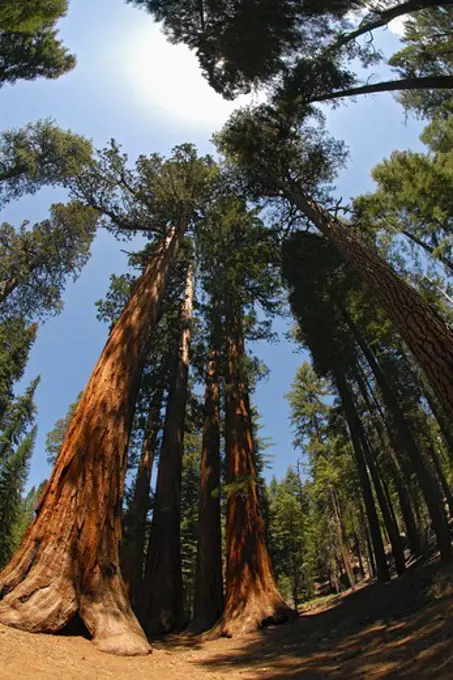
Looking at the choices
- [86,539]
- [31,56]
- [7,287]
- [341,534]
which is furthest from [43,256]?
[341,534]

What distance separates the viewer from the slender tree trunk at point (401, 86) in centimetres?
599

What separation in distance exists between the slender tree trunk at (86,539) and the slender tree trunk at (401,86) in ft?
22.0

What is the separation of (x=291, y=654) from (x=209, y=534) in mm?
4334

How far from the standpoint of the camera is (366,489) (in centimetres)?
1092

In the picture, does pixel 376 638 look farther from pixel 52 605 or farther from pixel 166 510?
pixel 166 510

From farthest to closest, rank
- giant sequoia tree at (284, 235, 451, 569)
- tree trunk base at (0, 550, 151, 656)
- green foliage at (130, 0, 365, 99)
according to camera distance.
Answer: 1. giant sequoia tree at (284, 235, 451, 569)
2. green foliage at (130, 0, 365, 99)
3. tree trunk base at (0, 550, 151, 656)

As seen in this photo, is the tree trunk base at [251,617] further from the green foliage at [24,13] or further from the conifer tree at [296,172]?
the green foliage at [24,13]

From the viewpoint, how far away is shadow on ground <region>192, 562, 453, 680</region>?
294cm

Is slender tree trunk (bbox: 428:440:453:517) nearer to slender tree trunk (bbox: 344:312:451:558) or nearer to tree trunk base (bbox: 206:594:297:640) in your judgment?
slender tree trunk (bbox: 344:312:451:558)

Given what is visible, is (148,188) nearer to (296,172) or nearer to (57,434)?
(296,172)

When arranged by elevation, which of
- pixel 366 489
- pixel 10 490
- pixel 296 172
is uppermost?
pixel 296 172

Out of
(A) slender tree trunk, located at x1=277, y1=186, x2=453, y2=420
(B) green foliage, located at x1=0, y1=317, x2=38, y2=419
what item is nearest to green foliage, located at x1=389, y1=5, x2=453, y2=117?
(A) slender tree trunk, located at x1=277, y1=186, x2=453, y2=420

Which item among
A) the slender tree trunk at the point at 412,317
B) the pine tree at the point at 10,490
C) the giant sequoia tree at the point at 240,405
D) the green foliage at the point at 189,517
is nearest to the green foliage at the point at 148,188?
the giant sequoia tree at the point at 240,405

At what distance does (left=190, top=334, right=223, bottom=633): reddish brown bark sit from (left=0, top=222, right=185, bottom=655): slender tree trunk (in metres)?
3.53
